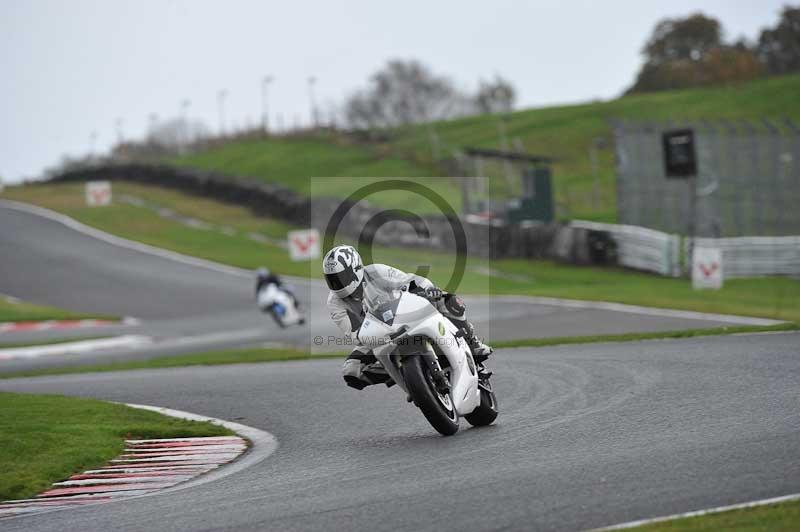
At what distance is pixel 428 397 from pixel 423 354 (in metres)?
0.34

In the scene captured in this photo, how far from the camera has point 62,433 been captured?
398 inches

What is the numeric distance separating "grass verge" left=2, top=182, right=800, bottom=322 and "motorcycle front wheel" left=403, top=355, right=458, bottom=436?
37.4 ft

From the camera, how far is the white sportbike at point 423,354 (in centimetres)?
881

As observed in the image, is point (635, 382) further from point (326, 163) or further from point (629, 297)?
point (326, 163)

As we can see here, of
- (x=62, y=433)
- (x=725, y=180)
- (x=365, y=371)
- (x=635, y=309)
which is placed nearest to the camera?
(x=365, y=371)

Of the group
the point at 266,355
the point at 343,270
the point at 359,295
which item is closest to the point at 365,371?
the point at 359,295

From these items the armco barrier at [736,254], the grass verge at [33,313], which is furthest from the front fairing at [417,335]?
the grass verge at [33,313]

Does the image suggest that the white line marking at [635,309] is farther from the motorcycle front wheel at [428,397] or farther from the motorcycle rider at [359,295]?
the motorcycle front wheel at [428,397]

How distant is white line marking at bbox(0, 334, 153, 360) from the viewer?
24.7 metres

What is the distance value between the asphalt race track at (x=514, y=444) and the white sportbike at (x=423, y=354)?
0.26 m

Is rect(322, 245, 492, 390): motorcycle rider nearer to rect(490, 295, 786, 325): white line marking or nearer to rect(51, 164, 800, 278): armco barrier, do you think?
rect(490, 295, 786, 325): white line marking

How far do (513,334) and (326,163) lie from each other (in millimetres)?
41479

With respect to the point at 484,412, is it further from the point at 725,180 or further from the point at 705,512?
the point at 725,180

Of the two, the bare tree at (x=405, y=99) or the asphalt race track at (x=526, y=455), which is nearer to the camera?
the asphalt race track at (x=526, y=455)
